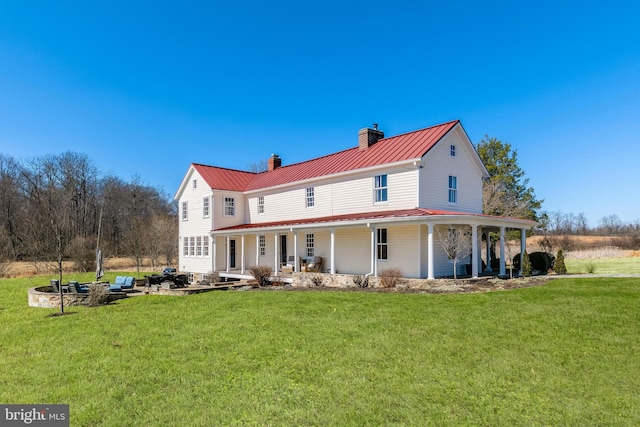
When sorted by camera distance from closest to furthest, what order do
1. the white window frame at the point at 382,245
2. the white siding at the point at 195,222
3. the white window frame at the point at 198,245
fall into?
the white window frame at the point at 382,245
the white siding at the point at 195,222
the white window frame at the point at 198,245

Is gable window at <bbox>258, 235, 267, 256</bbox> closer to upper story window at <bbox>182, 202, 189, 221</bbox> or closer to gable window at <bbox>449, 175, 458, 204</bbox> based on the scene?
upper story window at <bbox>182, 202, 189, 221</bbox>

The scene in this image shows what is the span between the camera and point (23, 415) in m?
5.58

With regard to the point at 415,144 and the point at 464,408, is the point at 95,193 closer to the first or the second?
the point at 415,144

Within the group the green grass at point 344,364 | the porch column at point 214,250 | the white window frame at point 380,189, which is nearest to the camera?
the green grass at point 344,364

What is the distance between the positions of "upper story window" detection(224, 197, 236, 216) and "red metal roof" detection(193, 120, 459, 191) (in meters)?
0.86

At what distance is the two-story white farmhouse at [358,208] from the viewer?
1858cm

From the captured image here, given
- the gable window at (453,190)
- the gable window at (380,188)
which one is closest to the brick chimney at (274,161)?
the gable window at (380,188)

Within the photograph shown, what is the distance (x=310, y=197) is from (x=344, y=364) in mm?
17668

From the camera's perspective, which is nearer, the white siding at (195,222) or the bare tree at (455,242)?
the bare tree at (455,242)

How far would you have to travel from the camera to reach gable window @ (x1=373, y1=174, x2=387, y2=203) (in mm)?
20359

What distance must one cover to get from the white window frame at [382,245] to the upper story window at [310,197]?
5.68 meters

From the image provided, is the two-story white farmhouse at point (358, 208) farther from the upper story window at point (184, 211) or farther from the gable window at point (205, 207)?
the upper story window at point (184, 211)

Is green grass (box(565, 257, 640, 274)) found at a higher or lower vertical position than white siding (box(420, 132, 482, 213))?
lower

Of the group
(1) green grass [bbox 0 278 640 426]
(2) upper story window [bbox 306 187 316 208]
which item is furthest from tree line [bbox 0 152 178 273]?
(1) green grass [bbox 0 278 640 426]
